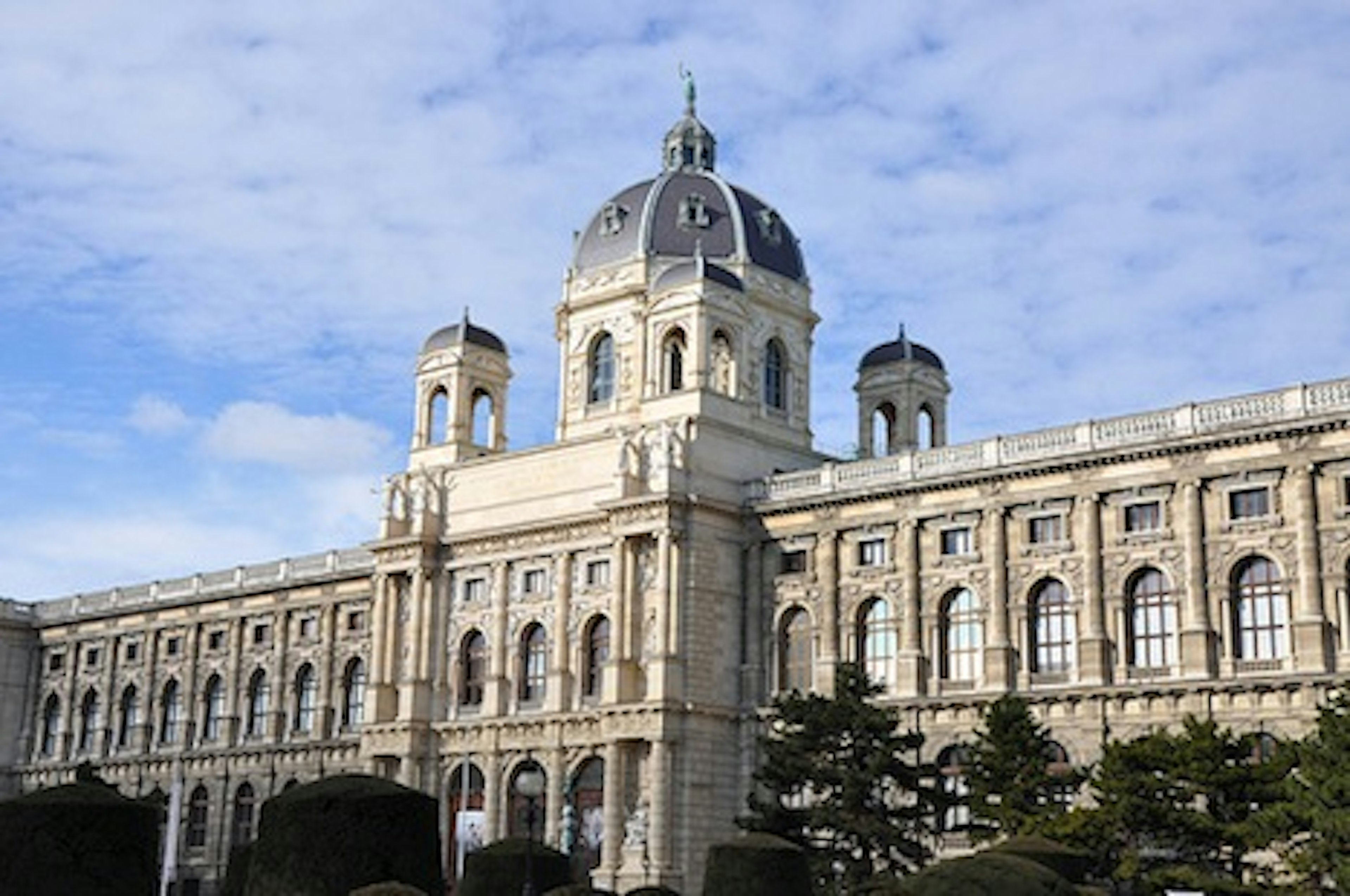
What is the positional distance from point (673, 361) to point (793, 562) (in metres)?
9.93

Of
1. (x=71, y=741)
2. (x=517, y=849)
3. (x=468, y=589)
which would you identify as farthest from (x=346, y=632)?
(x=517, y=849)

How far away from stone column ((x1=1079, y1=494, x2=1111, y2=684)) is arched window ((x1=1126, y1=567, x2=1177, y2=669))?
0.80m

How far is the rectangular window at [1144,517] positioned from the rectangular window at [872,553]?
857 cm

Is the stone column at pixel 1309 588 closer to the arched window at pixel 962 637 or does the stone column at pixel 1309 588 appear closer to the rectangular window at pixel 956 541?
the arched window at pixel 962 637

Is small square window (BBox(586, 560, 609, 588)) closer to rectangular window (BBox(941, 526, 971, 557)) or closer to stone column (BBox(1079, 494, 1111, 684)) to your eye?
rectangular window (BBox(941, 526, 971, 557))

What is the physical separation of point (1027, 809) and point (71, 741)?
187 feet

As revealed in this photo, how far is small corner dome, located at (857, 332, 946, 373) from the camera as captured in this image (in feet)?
228

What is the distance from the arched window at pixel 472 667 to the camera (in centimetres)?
6688

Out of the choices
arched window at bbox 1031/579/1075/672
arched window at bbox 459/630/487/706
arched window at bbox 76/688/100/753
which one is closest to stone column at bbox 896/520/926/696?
arched window at bbox 1031/579/1075/672

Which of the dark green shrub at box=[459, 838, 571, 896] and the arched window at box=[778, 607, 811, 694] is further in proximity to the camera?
the arched window at box=[778, 607, 811, 694]

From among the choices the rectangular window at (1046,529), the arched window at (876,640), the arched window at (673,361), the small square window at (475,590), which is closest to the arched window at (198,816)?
the small square window at (475,590)

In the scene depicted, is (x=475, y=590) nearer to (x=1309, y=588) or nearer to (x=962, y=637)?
(x=962, y=637)

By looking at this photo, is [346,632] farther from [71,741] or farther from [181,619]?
[71,741]

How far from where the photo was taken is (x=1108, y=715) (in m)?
51.6
